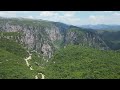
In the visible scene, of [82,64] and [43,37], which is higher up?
[43,37]

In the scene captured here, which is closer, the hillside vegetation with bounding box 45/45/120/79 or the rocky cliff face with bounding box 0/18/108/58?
the hillside vegetation with bounding box 45/45/120/79

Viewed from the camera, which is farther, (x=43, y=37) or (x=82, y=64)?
(x=43, y=37)

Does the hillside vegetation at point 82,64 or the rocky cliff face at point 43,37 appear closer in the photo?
the hillside vegetation at point 82,64
